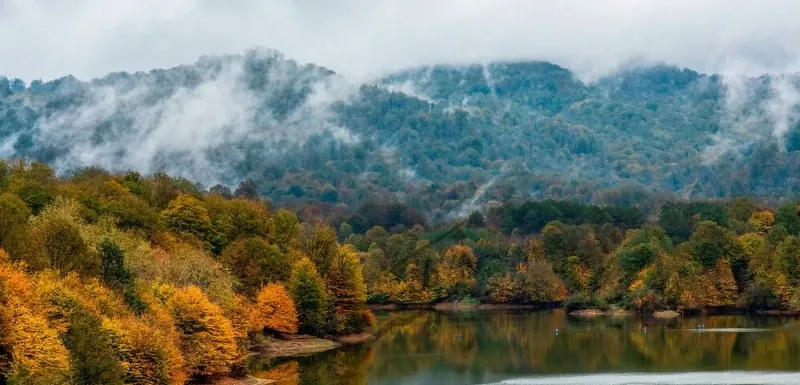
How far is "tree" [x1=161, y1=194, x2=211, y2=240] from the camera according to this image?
122875 mm

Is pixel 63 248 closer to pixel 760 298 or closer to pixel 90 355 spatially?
pixel 90 355

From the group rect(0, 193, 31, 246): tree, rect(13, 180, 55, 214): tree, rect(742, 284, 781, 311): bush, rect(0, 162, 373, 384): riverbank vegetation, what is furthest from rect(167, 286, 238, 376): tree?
rect(742, 284, 781, 311): bush

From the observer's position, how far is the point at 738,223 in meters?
195

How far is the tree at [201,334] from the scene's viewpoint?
79375 millimetres

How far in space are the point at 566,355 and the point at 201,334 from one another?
39.8 metres

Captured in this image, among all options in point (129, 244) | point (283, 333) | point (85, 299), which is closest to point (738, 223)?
point (283, 333)

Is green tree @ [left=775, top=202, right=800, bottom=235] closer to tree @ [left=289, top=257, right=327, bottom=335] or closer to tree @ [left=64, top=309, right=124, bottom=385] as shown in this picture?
tree @ [left=289, top=257, right=327, bottom=335]

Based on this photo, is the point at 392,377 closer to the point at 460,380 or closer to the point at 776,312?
the point at 460,380

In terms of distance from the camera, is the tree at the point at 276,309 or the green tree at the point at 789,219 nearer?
the tree at the point at 276,309

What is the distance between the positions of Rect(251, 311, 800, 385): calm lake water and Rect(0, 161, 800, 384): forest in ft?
24.7

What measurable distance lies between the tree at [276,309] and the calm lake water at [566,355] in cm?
553

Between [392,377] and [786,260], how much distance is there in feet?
288

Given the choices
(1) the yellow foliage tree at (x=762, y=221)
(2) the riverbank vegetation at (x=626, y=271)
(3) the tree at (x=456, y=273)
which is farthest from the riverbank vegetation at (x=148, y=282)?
(1) the yellow foliage tree at (x=762, y=221)

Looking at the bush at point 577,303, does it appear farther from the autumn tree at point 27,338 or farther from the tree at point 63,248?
the autumn tree at point 27,338
